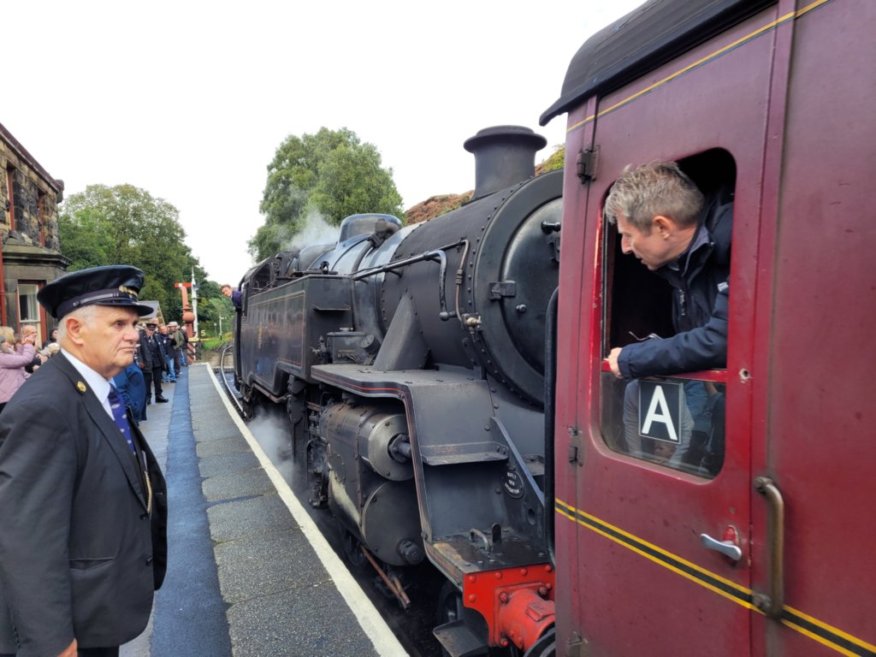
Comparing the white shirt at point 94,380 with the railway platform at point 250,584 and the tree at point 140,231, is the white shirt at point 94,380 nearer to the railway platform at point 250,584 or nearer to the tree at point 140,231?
the railway platform at point 250,584

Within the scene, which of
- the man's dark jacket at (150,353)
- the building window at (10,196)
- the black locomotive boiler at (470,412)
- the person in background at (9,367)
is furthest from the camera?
the building window at (10,196)

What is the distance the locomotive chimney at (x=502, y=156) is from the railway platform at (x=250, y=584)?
2.85m

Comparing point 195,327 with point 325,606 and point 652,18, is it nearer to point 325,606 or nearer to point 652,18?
point 325,606

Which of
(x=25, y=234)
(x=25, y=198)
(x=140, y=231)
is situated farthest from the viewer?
(x=140, y=231)

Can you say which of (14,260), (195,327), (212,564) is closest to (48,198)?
(14,260)

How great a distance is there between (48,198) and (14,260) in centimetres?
906

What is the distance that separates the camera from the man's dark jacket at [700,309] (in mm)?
1411

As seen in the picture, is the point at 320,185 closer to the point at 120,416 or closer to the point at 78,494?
the point at 120,416

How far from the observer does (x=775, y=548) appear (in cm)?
120

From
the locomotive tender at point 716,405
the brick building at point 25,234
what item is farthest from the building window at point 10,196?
the locomotive tender at point 716,405

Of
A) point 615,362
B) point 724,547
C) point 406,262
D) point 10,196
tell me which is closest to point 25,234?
point 10,196

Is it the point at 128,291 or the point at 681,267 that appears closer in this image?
the point at 681,267

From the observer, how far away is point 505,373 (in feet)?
11.1

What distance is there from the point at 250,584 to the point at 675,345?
363cm
